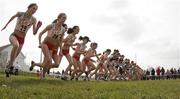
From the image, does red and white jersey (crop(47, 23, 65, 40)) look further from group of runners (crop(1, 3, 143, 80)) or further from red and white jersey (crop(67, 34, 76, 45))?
red and white jersey (crop(67, 34, 76, 45))

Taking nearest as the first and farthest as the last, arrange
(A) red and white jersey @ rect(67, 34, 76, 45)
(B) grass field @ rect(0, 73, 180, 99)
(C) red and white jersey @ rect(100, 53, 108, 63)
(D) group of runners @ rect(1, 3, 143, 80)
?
(B) grass field @ rect(0, 73, 180, 99) < (D) group of runners @ rect(1, 3, 143, 80) < (A) red and white jersey @ rect(67, 34, 76, 45) < (C) red and white jersey @ rect(100, 53, 108, 63)

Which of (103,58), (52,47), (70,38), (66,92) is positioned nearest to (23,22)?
(52,47)

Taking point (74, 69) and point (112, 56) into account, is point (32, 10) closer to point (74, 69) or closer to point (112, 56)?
point (74, 69)

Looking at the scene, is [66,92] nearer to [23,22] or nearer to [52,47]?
[23,22]

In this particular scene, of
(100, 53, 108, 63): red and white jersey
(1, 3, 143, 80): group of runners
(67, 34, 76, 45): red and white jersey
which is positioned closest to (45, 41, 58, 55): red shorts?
(1, 3, 143, 80): group of runners

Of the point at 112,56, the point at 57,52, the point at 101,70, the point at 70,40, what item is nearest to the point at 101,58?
the point at 101,70

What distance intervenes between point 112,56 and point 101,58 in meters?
3.59

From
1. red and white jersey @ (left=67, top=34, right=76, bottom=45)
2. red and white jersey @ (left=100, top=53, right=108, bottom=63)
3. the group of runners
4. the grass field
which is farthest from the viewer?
red and white jersey @ (left=100, top=53, right=108, bottom=63)

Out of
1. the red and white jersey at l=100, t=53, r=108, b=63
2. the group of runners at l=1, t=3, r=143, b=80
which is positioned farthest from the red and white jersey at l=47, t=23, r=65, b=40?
the red and white jersey at l=100, t=53, r=108, b=63

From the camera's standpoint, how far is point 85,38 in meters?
20.1

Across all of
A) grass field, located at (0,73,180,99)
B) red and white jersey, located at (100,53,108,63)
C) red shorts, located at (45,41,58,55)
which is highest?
red and white jersey, located at (100,53,108,63)

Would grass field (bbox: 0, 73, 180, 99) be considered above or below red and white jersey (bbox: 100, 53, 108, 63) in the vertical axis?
below

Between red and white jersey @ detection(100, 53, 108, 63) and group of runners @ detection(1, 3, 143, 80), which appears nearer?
group of runners @ detection(1, 3, 143, 80)

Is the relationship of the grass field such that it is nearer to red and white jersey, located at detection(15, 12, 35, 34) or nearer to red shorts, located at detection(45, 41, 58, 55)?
red and white jersey, located at detection(15, 12, 35, 34)
